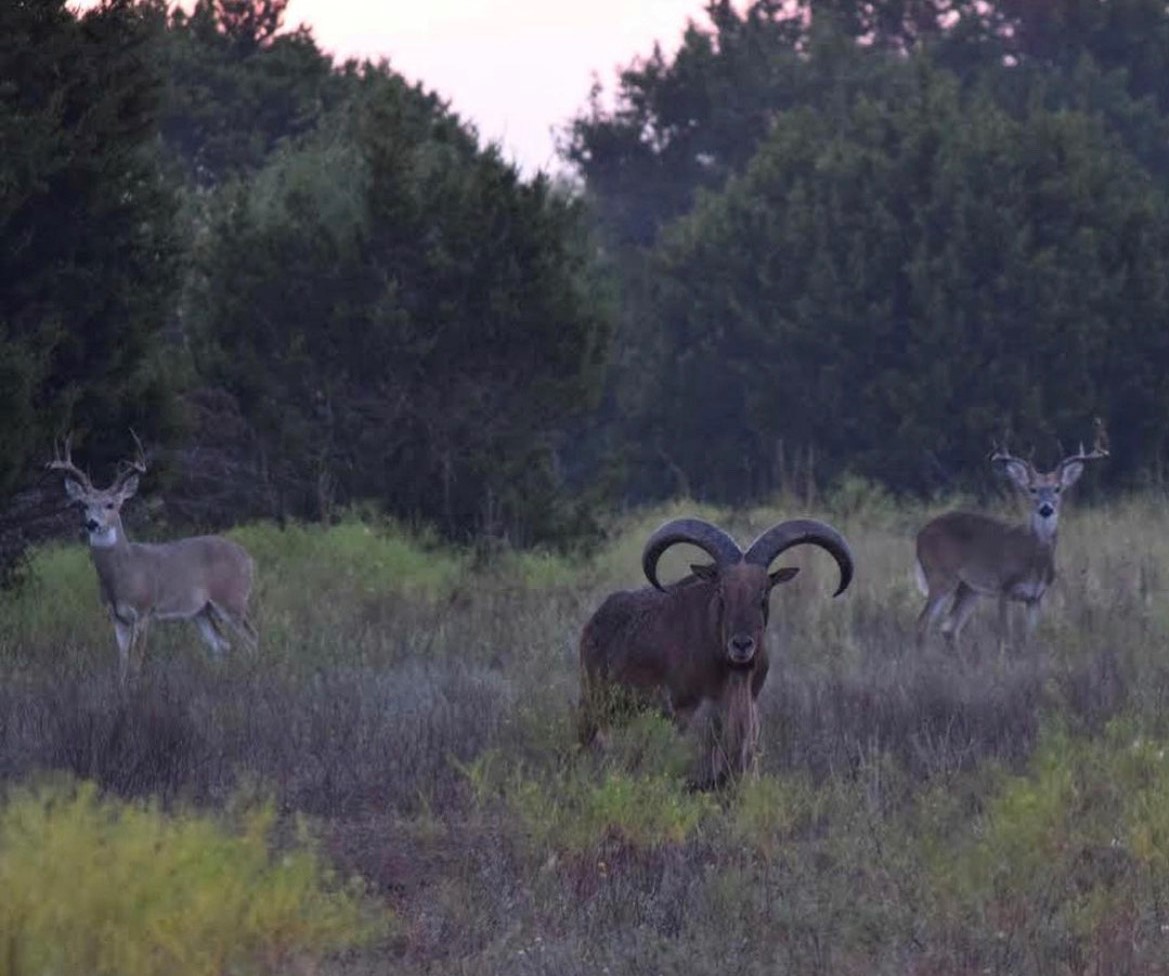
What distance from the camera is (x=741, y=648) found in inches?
474

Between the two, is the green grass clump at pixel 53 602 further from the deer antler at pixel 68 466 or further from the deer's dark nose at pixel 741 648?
the deer's dark nose at pixel 741 648

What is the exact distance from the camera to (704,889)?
10.0m

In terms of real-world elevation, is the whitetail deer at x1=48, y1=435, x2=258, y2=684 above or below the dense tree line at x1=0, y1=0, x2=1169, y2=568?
below

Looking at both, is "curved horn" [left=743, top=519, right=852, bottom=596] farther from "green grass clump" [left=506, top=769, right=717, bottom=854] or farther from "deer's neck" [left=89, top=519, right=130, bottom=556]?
"deer's neck" [left=89, top=519, right=130, bottom=556]

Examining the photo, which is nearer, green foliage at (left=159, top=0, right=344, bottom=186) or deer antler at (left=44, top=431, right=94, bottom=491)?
deer antler at (left=44, top=431, right=94, bottom=491)

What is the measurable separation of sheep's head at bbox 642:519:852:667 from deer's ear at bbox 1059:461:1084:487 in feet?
29.7

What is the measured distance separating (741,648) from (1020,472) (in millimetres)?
10510

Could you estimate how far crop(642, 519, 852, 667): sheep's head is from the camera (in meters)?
12.2

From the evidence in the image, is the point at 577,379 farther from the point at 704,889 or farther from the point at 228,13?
the point at 228,13

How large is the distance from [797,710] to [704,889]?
4090 millimetres

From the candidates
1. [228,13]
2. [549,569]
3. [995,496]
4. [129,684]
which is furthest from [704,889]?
[228,13]

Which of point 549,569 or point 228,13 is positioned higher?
point 228,13

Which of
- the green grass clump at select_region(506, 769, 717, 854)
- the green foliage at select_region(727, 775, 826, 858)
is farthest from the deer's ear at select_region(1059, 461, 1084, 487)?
the green grass clump at select_region(506, 769, 717, 854)

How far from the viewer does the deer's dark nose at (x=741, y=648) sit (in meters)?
12.0
